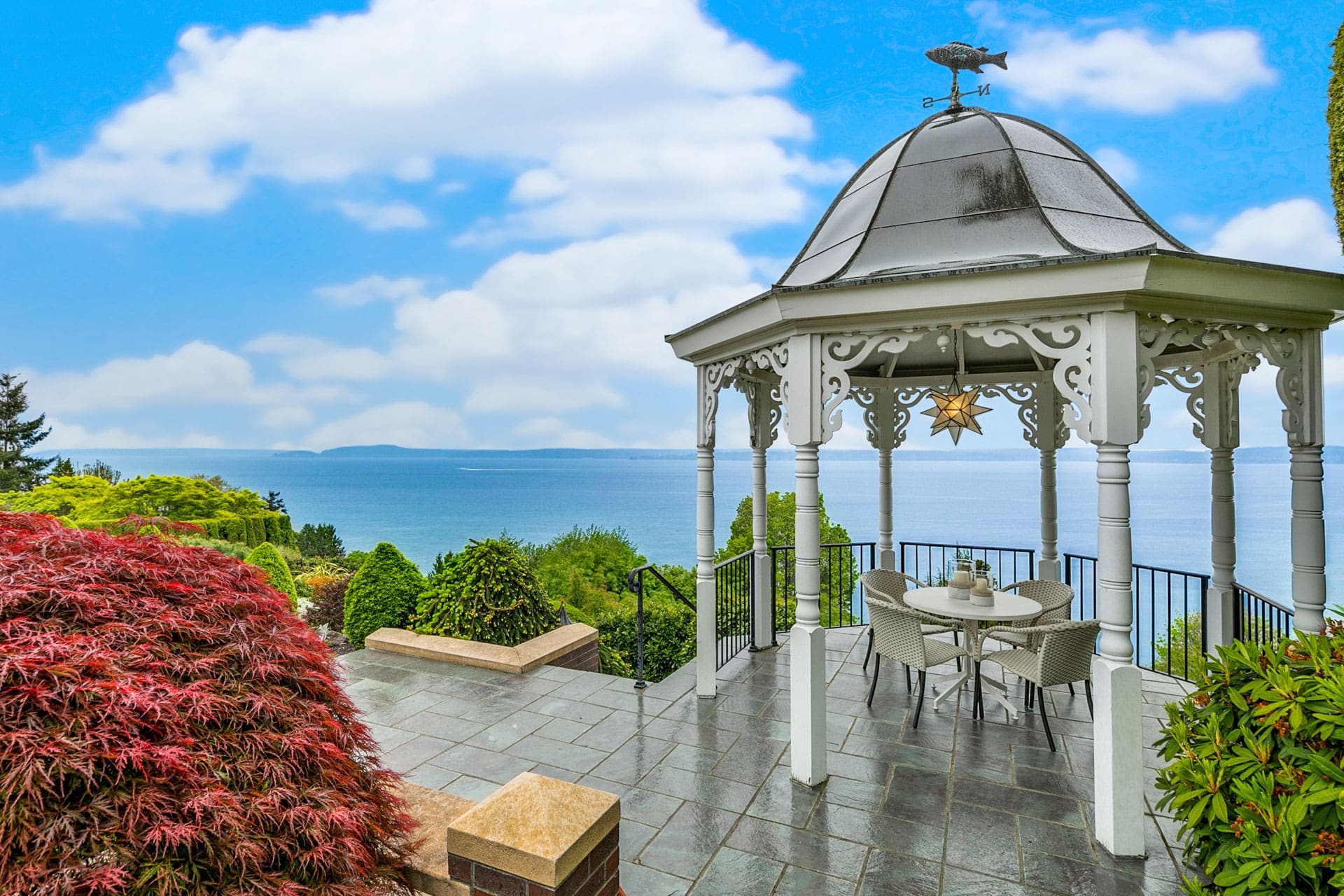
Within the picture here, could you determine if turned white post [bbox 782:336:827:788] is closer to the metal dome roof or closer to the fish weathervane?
the metal dome roof

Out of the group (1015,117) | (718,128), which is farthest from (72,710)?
(718,128)

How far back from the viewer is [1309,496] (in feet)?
11.4

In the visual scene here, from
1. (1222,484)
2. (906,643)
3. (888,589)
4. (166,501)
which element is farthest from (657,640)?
(166,501)

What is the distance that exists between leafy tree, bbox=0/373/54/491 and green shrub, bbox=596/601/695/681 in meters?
25.8

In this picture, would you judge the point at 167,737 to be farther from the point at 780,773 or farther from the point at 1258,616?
the point at 1258,616

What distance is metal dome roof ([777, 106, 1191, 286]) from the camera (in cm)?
358

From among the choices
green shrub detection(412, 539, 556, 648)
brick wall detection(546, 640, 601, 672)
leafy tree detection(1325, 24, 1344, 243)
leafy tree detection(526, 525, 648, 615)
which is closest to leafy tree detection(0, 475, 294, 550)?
leafy tree detection(526, 525, 648, 615)

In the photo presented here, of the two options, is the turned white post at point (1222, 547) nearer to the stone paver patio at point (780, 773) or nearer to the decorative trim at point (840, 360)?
the stone paver patio at point (780, 773)

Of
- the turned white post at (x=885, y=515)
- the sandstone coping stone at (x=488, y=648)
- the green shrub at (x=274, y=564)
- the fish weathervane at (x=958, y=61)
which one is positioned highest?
the fish weathervane at (x=958, y=61)

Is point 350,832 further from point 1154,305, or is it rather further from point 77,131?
point 77,131

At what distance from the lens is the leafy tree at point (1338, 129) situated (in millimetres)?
2945

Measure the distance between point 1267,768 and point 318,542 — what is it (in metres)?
20.4

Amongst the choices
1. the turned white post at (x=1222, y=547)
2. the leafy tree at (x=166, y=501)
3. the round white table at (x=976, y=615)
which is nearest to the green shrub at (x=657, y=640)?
the round white table at (x=976, y=615)

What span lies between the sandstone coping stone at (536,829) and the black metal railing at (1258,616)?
458cm
